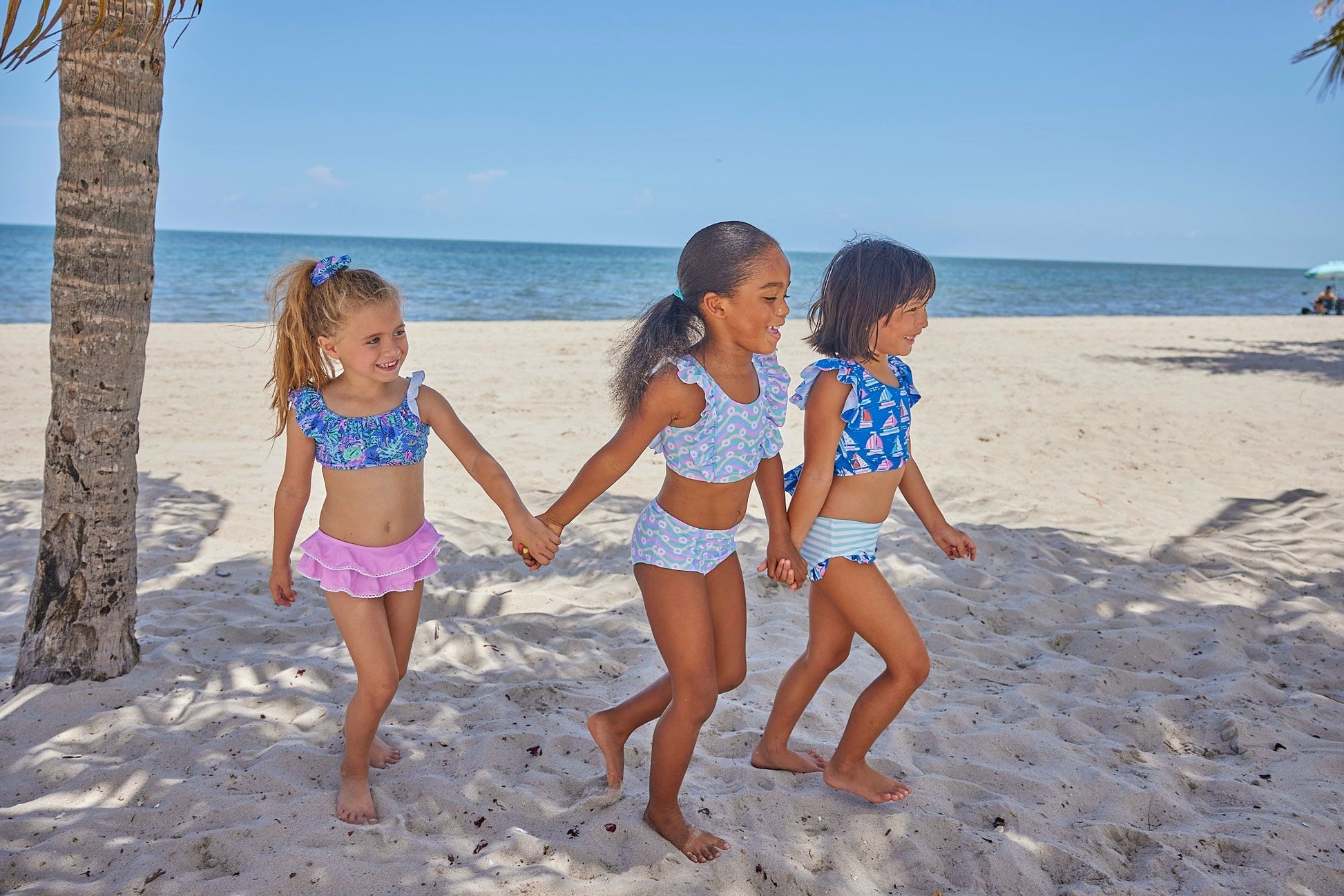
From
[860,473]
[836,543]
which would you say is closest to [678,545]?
[836,543]

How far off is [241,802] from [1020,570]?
406 centimetres

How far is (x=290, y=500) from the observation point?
2842 millimetres

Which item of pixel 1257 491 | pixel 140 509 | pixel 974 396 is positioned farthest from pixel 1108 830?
pixel 974 396

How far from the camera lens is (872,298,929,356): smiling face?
9.50 feet

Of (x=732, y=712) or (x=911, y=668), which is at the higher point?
(x=911, y=668)

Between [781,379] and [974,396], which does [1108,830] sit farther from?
[974,396]

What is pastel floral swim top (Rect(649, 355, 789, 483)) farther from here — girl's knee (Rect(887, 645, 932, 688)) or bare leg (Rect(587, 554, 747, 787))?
girl's knee (Rect(887, 645, 932, 688))

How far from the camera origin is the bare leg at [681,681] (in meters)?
2.60

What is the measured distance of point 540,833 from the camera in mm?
2748

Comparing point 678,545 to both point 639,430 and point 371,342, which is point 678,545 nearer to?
point 639,430

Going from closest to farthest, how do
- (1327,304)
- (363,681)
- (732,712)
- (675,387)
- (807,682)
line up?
(675,387) → (363,681) → (807,682) → (732,712) → (1327,304)

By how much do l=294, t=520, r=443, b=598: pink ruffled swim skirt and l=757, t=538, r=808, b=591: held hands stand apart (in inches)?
44.9

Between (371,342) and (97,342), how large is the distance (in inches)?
45.9

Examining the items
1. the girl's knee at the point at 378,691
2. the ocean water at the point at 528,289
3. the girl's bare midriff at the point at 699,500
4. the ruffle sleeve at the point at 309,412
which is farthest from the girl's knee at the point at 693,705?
the ocean water at the point at 528,289
